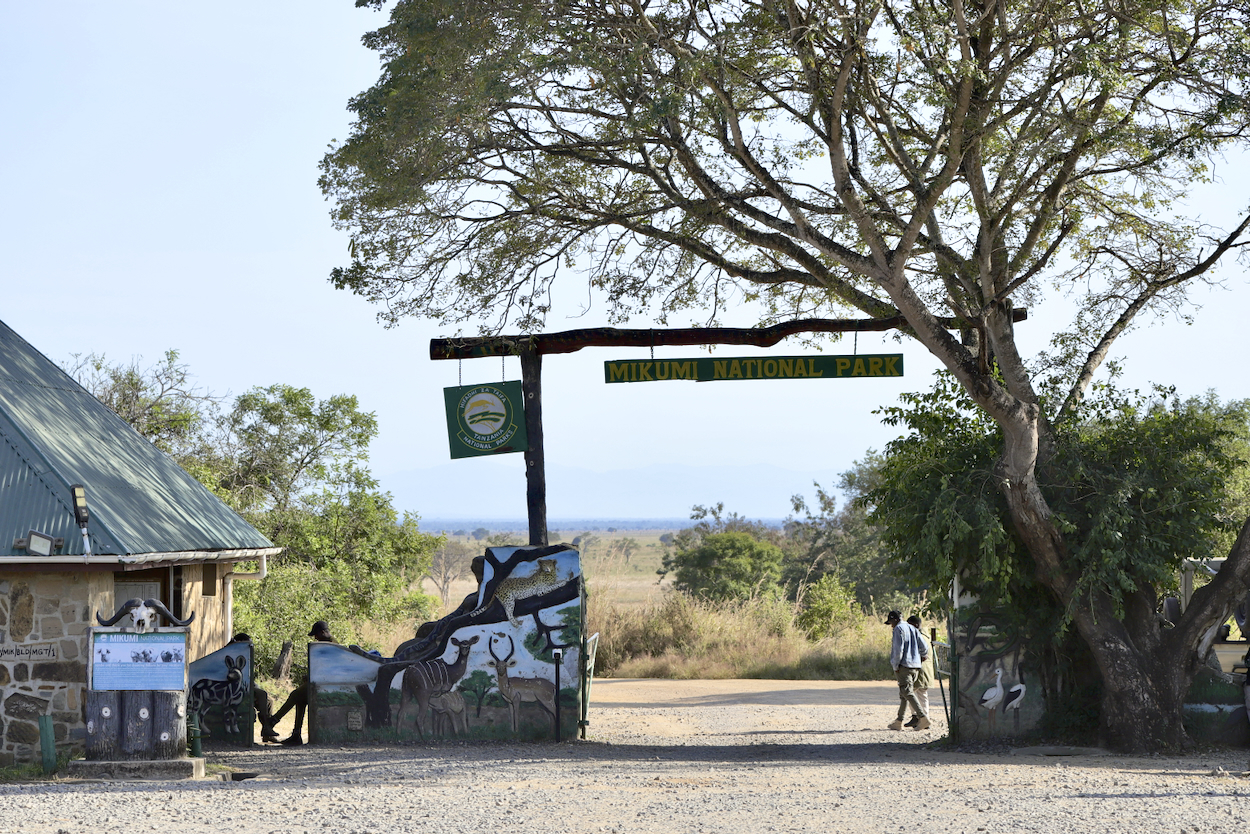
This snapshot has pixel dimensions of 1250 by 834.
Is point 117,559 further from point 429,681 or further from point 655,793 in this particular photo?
point 655,793

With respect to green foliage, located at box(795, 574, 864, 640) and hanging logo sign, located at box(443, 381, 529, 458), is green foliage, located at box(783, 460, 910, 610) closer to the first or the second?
green foliage, located at box(795, 574, 864, 640)

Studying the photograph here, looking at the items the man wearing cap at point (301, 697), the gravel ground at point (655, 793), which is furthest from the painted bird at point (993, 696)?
the man wearing cap at point (301, 697)

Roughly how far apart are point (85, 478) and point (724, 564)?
2758 centimetres

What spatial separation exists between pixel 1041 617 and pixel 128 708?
930cm

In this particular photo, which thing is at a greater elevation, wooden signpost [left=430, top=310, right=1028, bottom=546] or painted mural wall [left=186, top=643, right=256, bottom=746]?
wooden signpost [left=430, top=310, right=1028, bottom=546]

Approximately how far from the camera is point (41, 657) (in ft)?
35.0

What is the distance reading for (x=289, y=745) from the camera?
12539 mm

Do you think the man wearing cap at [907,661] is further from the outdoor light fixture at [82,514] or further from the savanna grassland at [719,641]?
the outdoor light fixture at [82,514]

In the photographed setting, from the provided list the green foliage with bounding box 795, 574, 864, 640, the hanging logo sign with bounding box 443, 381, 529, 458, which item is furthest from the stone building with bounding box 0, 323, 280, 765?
the green foliage with bounding box 795, 574, 864, 640

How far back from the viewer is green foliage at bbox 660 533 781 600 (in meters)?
36.3

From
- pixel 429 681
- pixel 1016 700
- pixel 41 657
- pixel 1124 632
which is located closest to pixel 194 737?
pixel 41 657

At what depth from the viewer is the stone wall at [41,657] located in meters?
10.6

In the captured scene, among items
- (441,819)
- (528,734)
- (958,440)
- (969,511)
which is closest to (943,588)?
(969,511)

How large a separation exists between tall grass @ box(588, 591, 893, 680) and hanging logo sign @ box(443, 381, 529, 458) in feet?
29.4
